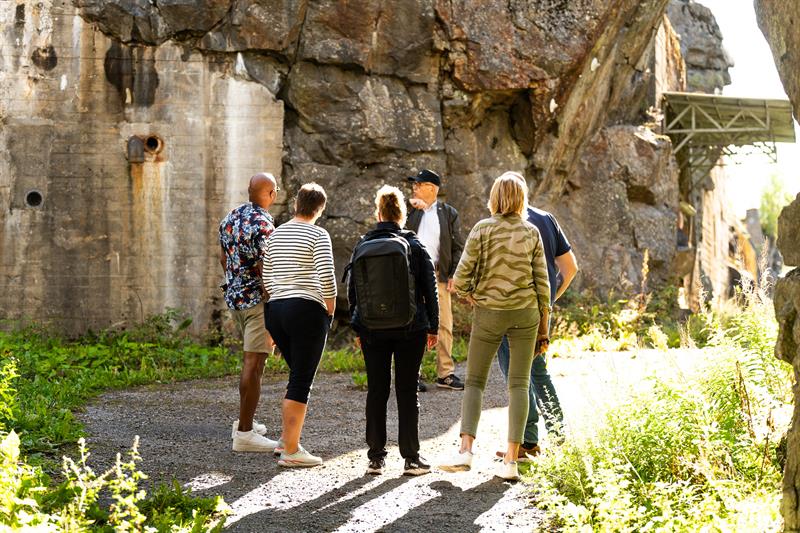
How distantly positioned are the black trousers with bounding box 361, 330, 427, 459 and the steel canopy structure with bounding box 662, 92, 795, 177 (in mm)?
18142

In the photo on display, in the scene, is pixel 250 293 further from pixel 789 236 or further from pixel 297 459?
pixel 789 236

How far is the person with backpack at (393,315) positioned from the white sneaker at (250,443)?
3.34ft

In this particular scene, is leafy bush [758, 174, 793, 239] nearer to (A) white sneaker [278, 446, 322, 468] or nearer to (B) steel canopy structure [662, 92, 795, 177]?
(B) steel canopy structure [662, 92, 795, 177]

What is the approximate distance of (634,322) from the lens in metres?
15.3

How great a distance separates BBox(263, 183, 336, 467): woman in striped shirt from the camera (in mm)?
6652

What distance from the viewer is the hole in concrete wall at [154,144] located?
13245 mm

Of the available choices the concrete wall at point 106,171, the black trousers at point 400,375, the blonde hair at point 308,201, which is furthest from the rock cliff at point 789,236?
the concrete wall at point 106,171

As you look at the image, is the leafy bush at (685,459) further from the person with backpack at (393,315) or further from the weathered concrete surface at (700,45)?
the weathered concrete surface at (700,45)

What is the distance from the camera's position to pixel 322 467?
6.84 m

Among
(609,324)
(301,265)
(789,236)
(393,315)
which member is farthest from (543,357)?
(609,324)

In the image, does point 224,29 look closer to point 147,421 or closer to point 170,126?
point 170,126

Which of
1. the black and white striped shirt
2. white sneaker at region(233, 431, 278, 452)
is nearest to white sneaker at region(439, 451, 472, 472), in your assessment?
the black and white striped shirt

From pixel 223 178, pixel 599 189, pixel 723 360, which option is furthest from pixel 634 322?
pixel 723 360

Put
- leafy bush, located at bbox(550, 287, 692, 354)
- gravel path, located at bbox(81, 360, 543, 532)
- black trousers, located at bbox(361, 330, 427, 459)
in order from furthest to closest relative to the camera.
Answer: leafy bush, located at bbox(550, 287, 692, 354) → black trousers, located at bbox(361, 330, 427, 459) → gravel path, located at bbox(81, 360, 543, 532)
